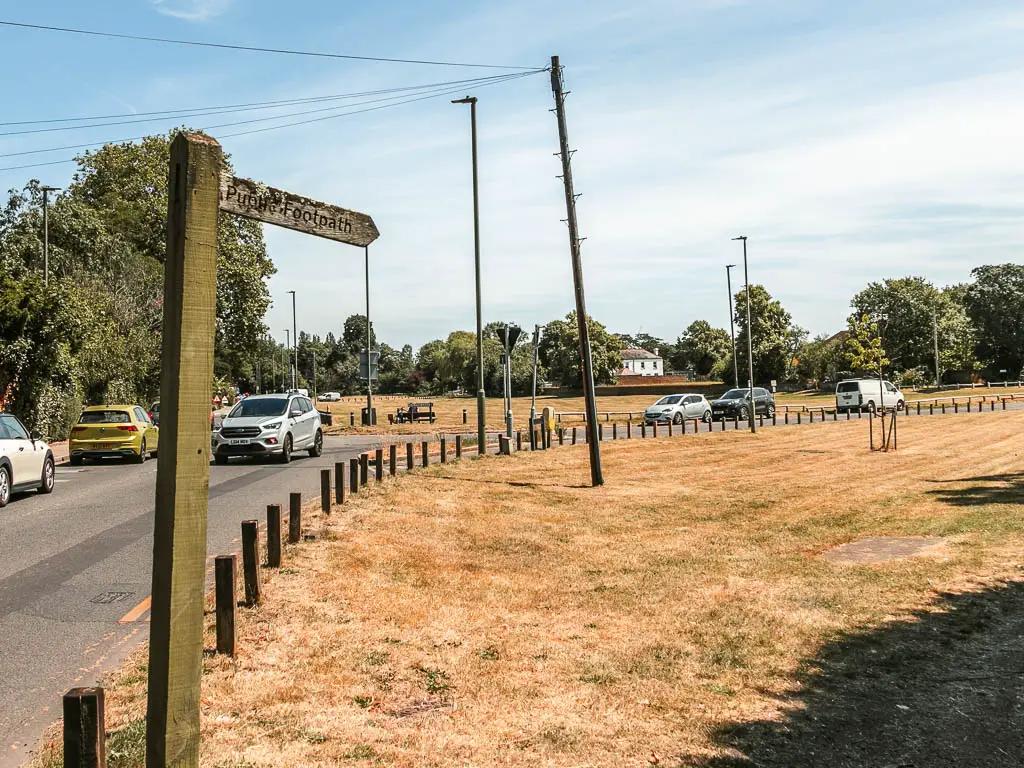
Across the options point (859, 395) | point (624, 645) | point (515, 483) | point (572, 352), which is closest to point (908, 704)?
point (624, 645)

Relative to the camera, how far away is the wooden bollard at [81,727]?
3.51 metres

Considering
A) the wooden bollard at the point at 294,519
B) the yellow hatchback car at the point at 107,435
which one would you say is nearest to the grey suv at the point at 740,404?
the yellow hatchback car at the point at 107,435

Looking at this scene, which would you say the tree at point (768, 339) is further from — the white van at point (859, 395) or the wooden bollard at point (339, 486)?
the wooden bollard at point (339, 486)

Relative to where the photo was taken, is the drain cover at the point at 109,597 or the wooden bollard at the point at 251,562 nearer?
the wooden bollard at the point at 251,562

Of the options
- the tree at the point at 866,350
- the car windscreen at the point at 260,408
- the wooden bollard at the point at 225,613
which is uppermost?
the tree at the point at 866,350

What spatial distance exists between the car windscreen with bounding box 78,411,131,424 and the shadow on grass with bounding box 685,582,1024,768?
68.0 ft

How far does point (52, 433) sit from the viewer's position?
31016mm

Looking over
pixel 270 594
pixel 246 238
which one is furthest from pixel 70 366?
pixel 270 594

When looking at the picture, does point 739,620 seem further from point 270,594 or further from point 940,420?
Result: point 940,420

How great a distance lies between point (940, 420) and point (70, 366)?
1374 inches

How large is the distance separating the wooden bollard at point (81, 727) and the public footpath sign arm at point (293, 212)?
209 cm

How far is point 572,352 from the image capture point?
111 m

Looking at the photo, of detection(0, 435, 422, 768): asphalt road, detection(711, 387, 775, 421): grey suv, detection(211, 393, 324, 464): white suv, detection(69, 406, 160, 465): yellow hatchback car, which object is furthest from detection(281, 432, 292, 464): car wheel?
detection(711, 387, 775, 421): grey suv

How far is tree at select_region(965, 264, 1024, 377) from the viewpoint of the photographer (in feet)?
301
